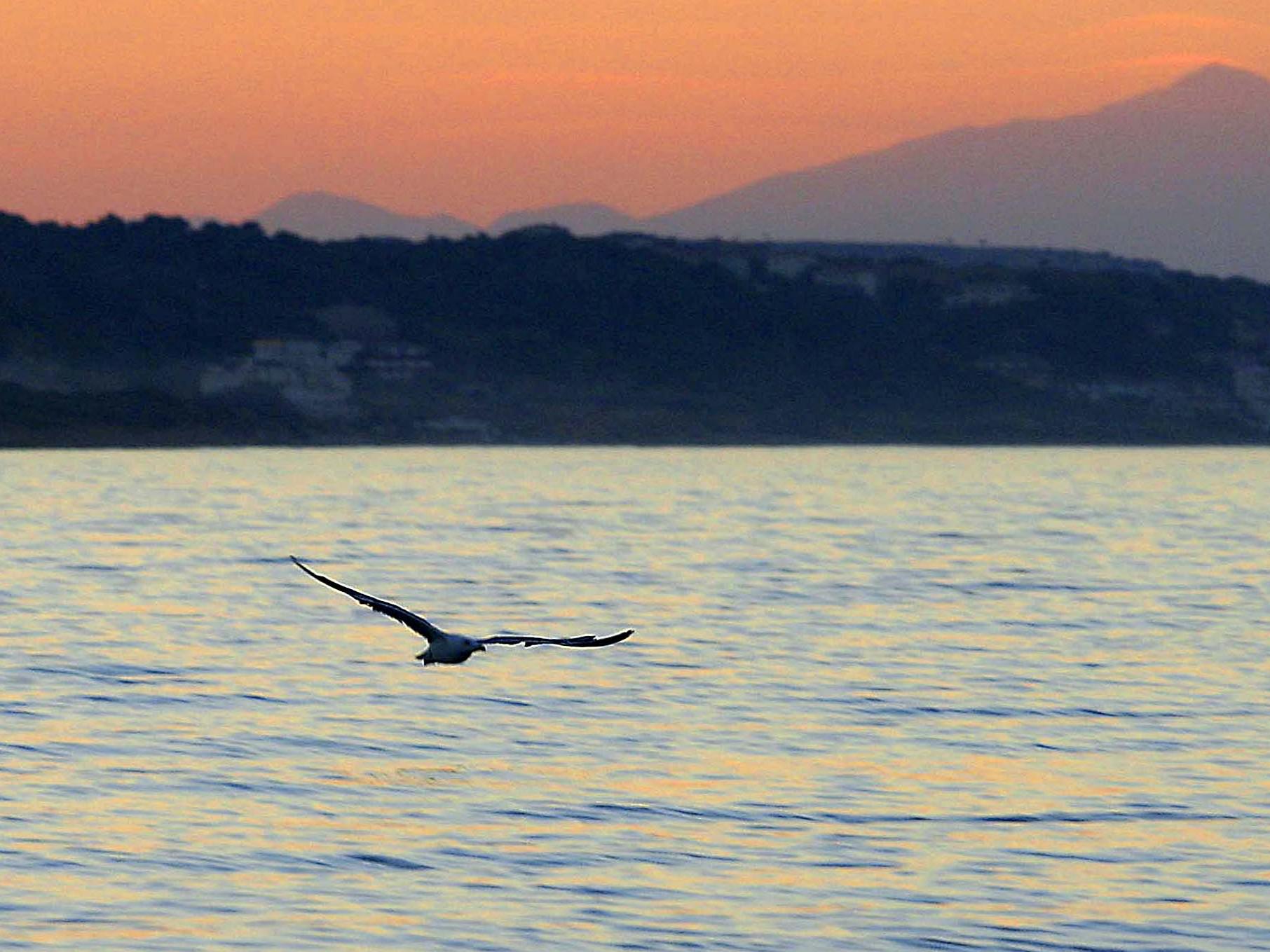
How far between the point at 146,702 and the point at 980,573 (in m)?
30.6

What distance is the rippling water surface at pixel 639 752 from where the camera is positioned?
21.1 metres

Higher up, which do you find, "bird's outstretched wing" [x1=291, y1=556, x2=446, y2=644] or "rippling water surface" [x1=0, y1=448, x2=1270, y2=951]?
"bird's outstretched wing" [x1=291, y1=556, x2=446, y2=644]

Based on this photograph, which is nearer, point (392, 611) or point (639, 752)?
point (392, 611)

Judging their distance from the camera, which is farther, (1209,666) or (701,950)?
(1209,666)

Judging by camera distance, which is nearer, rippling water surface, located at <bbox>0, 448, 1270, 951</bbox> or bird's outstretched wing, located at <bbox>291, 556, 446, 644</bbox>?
rippling water surface, located at <bbox>0, 448, 1270, 951</bbox>

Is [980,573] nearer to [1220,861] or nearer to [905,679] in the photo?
[905,679]

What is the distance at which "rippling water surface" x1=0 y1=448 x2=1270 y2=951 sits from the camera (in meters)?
21.1

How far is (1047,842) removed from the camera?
24.1 m

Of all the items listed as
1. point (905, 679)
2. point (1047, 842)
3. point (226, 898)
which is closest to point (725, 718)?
point (905, 679)

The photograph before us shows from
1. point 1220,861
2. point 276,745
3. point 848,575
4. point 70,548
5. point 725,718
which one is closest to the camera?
point 1220,861

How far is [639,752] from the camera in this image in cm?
2933

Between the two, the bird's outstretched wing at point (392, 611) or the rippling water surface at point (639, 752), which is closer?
the rippling water surface at point (639, 752)

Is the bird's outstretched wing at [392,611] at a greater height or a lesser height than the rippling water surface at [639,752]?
greater

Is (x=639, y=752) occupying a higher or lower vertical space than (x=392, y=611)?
lower
